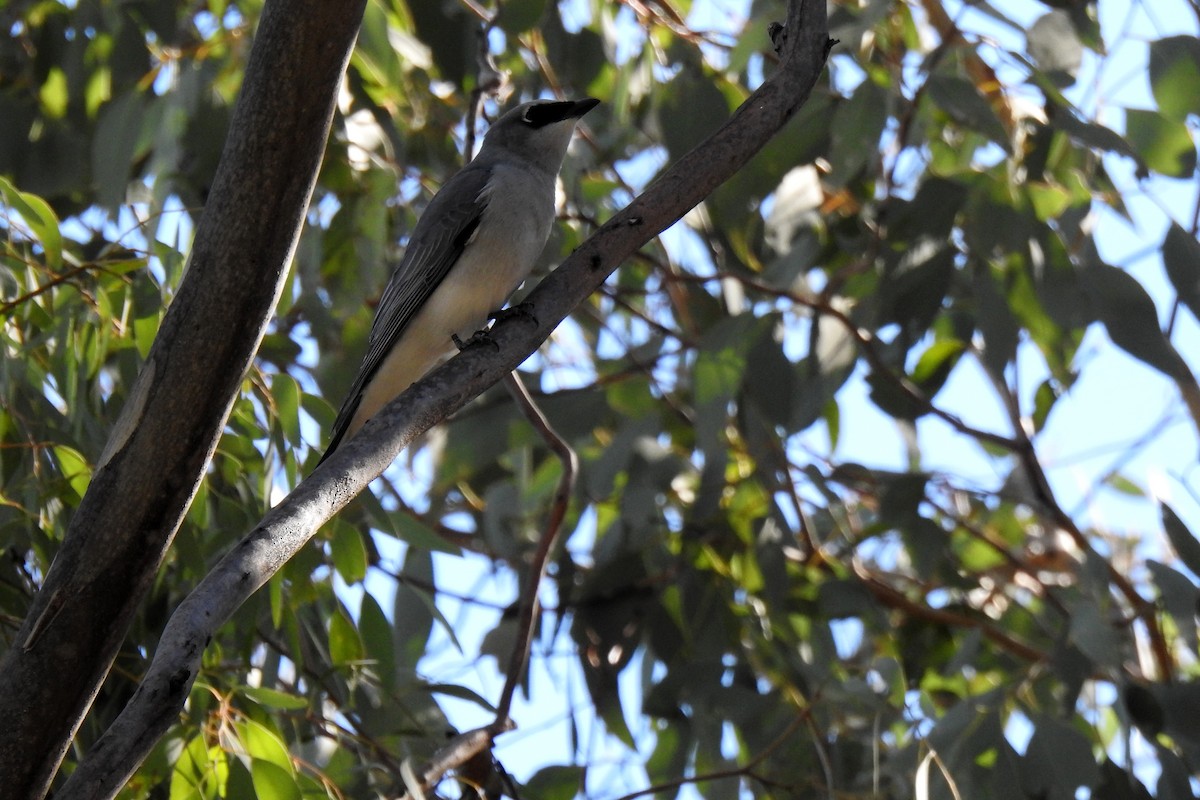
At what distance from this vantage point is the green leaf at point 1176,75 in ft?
9.70

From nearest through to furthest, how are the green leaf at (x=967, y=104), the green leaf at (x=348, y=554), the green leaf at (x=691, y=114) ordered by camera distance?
1. the green leaf at (x=348, y=554)
2. the green leaf at (x=967, y=104)
3. the green leaf at (x=691, y=114)

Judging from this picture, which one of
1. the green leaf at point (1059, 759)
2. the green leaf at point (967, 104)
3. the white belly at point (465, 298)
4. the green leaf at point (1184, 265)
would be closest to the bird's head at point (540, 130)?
the white belly at point (465, 298)

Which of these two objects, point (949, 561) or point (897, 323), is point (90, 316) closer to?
point (897, 323)

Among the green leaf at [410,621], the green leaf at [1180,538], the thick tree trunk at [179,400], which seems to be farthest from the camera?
the green leaf at [410,621]

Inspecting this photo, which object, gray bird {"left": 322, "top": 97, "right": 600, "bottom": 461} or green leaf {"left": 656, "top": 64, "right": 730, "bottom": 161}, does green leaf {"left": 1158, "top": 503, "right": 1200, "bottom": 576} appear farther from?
gray bird {"left": 322, "top": 97, "right": 600, "bottom": 461}

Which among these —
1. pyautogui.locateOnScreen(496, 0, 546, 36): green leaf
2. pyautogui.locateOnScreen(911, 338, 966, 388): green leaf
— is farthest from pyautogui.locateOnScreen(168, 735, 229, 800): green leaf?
pyautogui.locateOnScreen(911, 338, 966, 388): green leaf

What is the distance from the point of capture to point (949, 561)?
3.76 metres

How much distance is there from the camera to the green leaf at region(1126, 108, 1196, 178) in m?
2.90

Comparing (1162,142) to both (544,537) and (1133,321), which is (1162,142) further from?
(544,537)

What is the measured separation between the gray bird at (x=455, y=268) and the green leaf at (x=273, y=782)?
1257 millimetres

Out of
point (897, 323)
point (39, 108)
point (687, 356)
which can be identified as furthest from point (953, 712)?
point (39, 108)

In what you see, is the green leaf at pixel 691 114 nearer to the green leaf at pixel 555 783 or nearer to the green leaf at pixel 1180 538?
the green leaf at pixel 1180 538

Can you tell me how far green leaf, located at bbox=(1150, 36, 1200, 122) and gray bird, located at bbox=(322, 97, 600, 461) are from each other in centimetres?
137

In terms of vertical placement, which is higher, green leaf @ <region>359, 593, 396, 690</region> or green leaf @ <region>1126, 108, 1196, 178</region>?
green leaf @ <region>1126, 108, 1196, 178</region>
